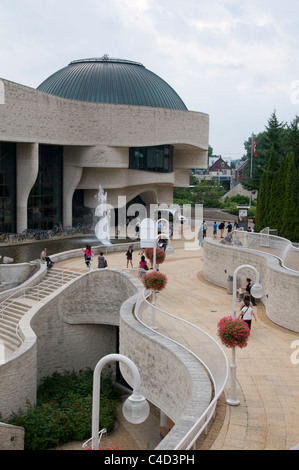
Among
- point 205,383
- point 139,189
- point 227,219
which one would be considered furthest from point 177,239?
point 205,383

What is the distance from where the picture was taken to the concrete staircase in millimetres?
22391

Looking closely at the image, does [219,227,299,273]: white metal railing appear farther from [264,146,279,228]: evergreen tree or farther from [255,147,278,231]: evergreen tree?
[255,147,278,231]: evergreen tree

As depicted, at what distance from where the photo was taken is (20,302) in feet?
83.4

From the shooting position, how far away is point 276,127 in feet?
177

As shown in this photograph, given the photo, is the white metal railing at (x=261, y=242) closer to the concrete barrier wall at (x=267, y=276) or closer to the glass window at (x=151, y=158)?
the concrete barrier wall at (x=267, y=276)

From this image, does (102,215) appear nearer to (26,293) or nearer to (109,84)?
(109,84)

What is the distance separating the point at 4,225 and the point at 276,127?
27342 millimetres

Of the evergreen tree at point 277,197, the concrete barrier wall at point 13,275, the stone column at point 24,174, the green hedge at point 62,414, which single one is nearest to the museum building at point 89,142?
the stone column at point 24,174

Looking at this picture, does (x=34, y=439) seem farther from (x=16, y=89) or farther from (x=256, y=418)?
(x=16, y=89)

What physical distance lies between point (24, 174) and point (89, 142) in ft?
19.4

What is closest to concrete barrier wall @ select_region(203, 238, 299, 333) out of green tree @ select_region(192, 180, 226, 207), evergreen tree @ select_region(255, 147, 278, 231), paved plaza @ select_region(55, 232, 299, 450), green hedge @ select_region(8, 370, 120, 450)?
paved plaza @ select_region(55, 232, 299, 450)

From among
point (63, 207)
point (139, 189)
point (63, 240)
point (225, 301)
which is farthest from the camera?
point (139, 189)

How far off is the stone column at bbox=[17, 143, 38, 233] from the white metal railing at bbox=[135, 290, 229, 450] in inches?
896

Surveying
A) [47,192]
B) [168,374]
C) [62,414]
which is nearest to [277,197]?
[47,192]
